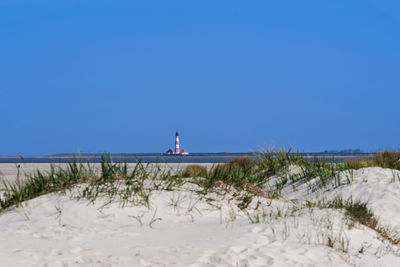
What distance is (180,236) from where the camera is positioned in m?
5.79

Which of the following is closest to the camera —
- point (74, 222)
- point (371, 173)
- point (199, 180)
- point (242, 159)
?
point (74, 222)

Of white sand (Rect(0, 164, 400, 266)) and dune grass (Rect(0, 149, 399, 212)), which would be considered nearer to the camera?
white sand (Rect(0, 164, 400, 266))

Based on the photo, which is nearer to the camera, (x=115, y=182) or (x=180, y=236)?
(x=180, y=236)

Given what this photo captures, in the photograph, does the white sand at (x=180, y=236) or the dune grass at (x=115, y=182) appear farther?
the dune grass at (x=115, y=182)

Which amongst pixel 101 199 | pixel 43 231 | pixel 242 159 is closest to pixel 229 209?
pixel 101 199

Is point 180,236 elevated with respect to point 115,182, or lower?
lower

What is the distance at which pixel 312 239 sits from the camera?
5.68 metres

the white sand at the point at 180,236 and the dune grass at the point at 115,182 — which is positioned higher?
the dune grass at the point at 115,182

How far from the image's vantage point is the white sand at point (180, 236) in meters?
4.95

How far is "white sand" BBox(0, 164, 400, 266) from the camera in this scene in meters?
4.95

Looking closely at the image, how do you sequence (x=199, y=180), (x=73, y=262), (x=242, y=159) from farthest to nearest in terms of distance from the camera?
(x=242, y=159) → (x=199, y=180) → (x=73, y=262)

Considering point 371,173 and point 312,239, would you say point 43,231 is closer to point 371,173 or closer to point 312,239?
point 312,239

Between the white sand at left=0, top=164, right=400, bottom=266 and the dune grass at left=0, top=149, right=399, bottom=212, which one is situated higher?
the dune grass at left=0, top=149, right=399, bottom=212

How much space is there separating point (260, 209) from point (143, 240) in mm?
2108
